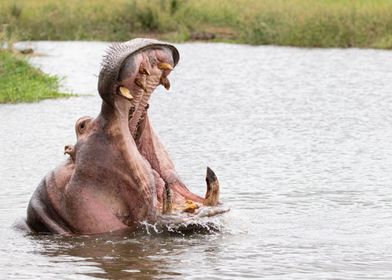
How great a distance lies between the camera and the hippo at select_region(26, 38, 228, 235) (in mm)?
7859

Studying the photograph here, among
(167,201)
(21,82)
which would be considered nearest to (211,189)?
(167,201)

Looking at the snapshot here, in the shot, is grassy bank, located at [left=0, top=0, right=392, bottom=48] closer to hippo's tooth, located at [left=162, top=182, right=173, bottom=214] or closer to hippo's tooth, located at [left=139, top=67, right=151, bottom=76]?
hippo's tooth, located at [left=162, top=182, right=173, bottom=214]

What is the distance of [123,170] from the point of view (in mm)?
7992

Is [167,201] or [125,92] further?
[167,201]

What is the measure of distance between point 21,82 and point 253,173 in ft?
33.9

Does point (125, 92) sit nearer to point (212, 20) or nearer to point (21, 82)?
point (21, 82)

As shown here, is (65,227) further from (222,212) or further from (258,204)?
(258,204)

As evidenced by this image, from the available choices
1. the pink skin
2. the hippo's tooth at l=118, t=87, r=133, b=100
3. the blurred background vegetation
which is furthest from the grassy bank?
the hippo's tooth at l=118, t=87, r=133, b=100

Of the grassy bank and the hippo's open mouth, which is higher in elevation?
the grassy bank

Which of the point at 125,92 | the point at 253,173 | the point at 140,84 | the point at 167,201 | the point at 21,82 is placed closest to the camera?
the point at 125,92

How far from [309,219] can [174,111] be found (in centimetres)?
967

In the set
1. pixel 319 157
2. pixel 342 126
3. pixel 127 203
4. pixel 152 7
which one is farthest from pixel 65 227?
pixel 152 7

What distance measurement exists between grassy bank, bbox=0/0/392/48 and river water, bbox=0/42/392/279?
8759 mm

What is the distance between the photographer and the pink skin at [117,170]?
7906 millimetres
